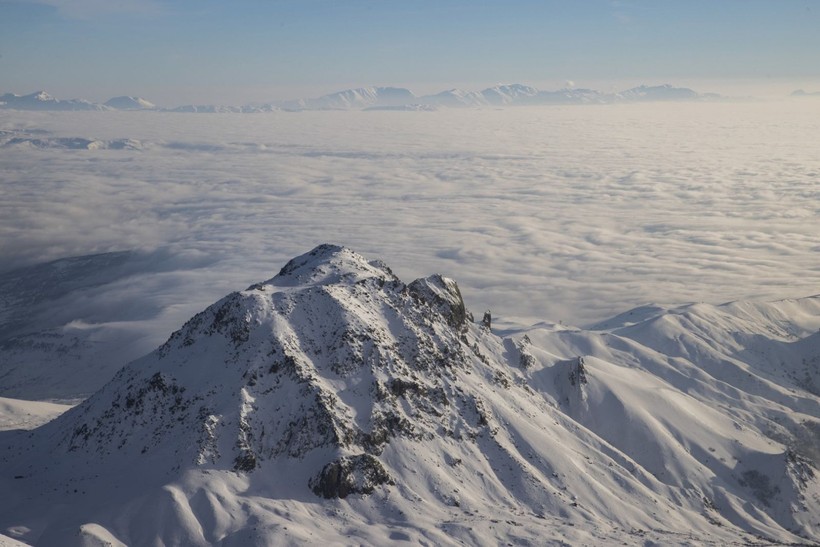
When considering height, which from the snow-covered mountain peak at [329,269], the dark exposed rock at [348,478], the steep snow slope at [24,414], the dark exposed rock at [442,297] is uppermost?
the snow-covered mountain peak at [329,269]

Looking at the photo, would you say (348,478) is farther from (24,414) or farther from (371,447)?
(24,414)

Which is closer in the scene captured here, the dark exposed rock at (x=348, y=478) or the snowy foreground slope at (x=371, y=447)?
the snowy foreground slope at (x=371, y=447)

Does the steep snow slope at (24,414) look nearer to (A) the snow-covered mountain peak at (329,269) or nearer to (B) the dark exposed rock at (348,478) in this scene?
(A) the snow-covered mountain peak at (329,269)

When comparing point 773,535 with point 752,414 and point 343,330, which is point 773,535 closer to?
point 752,414

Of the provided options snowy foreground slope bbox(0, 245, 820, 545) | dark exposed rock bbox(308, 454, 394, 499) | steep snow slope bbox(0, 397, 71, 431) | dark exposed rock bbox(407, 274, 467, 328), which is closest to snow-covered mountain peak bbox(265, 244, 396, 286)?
snowy foreground slope bbox(0, 245, 820, 545)

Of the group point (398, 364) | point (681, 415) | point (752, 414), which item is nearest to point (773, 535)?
point (681, 415)

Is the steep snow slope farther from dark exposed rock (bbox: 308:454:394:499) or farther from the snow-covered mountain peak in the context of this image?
dark exposed rock (bbox: 308:454:394:499)

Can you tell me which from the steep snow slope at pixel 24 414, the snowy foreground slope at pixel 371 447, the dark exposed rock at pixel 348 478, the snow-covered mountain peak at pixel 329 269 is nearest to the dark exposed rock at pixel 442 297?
the snowy foreground slope at pixel 371 447

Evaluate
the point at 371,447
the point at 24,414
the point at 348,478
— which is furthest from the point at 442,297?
the point at 24,414
